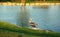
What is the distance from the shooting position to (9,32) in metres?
12.9

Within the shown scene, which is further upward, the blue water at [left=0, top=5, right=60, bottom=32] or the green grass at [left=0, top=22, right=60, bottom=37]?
the green grass at [left=0, top=22, right=60, bottom=37]

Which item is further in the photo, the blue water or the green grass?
the blue water

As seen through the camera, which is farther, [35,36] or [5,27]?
[5,27]

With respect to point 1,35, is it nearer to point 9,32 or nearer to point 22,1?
point 9,32

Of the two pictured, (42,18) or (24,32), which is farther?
(42,18)

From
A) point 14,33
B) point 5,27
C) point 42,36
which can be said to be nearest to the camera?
point 42,36

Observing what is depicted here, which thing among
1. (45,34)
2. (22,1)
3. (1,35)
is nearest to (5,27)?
(1,35)

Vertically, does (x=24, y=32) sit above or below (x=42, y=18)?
above

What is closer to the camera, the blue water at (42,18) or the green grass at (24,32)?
the green grass at (24,32)

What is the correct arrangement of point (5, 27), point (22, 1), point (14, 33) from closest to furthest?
point (14, 33) → point (5, 27) → point (22, 1)

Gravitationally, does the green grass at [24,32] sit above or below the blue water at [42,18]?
above

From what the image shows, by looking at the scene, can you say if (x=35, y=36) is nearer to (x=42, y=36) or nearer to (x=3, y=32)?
(x=42, y=36)

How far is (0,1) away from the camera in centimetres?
5184

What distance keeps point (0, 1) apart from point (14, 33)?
1571 inches
